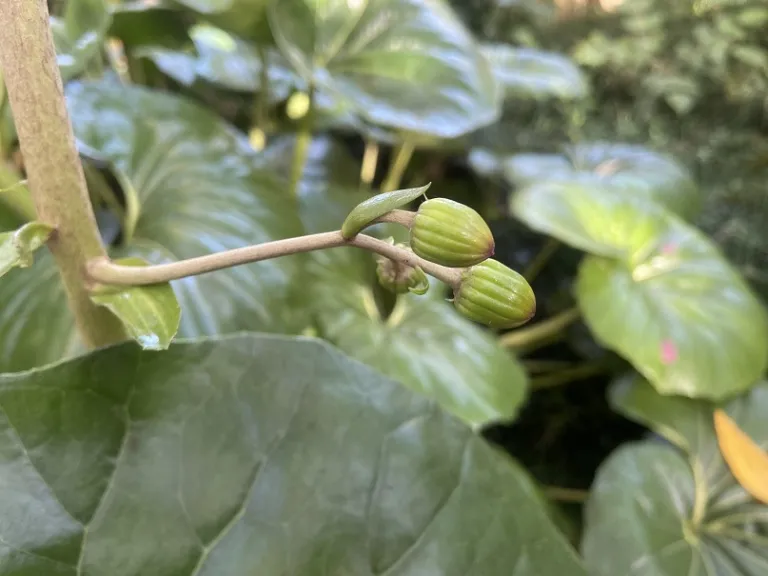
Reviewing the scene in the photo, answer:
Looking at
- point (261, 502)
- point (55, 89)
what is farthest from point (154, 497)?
point (55, 89)

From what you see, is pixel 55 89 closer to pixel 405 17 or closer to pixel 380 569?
pixel 380 569

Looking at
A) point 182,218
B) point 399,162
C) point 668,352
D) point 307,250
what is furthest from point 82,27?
point 668,352

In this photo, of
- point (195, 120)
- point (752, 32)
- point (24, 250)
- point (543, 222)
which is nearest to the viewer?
point (24, 250)

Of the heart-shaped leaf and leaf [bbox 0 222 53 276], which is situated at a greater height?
leaf [bbox 0 222 53 276]

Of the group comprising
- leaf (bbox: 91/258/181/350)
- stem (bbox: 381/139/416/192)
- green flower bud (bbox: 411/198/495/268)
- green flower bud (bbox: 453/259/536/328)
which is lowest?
stem (bbox: 381/139/416/192)

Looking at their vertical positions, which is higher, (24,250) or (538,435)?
(24,250)

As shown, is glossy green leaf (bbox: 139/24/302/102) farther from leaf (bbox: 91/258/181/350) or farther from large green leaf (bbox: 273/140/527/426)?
leaf (bbox: 91/258/181/350)

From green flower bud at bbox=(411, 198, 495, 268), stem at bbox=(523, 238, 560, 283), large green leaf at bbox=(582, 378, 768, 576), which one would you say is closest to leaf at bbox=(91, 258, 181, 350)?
green flower bud at bbox=(411, 198, 495, 268)
